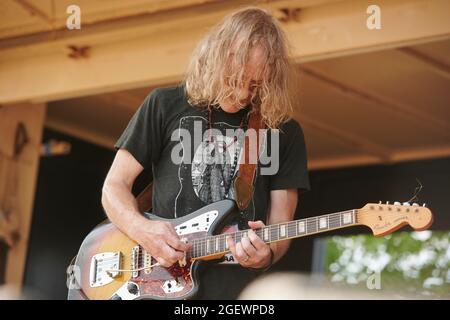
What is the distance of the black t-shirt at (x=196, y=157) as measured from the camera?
317 cm

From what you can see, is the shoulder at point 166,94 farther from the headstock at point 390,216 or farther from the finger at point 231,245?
the headstock at point 390,216

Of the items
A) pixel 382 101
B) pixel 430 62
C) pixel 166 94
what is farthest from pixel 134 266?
pixel 382 101

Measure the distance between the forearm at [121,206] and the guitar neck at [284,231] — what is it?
0.86 feet

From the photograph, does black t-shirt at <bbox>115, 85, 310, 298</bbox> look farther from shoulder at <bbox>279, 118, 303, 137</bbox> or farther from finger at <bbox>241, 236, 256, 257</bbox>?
finger at <bbox>241, 236, 256, 257</bbox>

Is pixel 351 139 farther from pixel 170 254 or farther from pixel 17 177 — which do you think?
pixel 170 254

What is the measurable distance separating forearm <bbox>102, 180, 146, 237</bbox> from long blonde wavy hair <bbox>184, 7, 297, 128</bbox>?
45 cm

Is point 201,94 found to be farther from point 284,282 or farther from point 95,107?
point 284,282

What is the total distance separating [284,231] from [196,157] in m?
0.48

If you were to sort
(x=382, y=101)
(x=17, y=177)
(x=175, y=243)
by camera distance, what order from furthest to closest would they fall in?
(x=382, y=101) → (x=17, y=177) → (x=175, y=243)

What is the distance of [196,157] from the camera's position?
319 cm

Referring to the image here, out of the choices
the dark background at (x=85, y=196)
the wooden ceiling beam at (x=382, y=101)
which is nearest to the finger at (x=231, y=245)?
the wooden ceiling beam at (x=382, y=101)

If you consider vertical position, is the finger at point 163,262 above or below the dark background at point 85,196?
below

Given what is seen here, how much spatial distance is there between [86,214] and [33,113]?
6.90 feet
